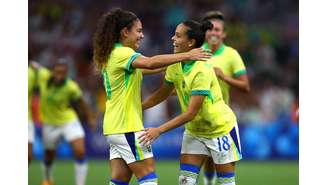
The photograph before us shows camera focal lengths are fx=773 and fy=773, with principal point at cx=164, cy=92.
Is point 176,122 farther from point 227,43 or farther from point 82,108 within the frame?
point 227,43

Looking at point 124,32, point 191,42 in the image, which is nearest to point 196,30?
point 191,42

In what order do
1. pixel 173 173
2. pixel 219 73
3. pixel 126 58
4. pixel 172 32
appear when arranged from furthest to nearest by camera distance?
pixel 172 32
pixel 173 173
pixel 219 73
pixel 126 58

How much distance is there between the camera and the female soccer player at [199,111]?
698 cm

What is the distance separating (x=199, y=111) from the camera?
23.6ft

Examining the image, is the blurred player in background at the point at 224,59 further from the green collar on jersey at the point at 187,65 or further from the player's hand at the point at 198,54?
the player's hand at the point at 198,54

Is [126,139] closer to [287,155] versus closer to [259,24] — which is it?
[287,155]

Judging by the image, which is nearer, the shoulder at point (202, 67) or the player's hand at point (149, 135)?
the player's hand at point (149, 135)

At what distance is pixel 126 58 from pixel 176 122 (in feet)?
2.31

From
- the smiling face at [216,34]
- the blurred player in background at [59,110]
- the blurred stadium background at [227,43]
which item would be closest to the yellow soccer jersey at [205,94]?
the smiling face at [216,34]

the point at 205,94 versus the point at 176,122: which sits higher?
the point at 205,94

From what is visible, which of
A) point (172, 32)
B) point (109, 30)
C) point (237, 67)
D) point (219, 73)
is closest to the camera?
point (109, 30)

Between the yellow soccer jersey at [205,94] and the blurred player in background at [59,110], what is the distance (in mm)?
4422
